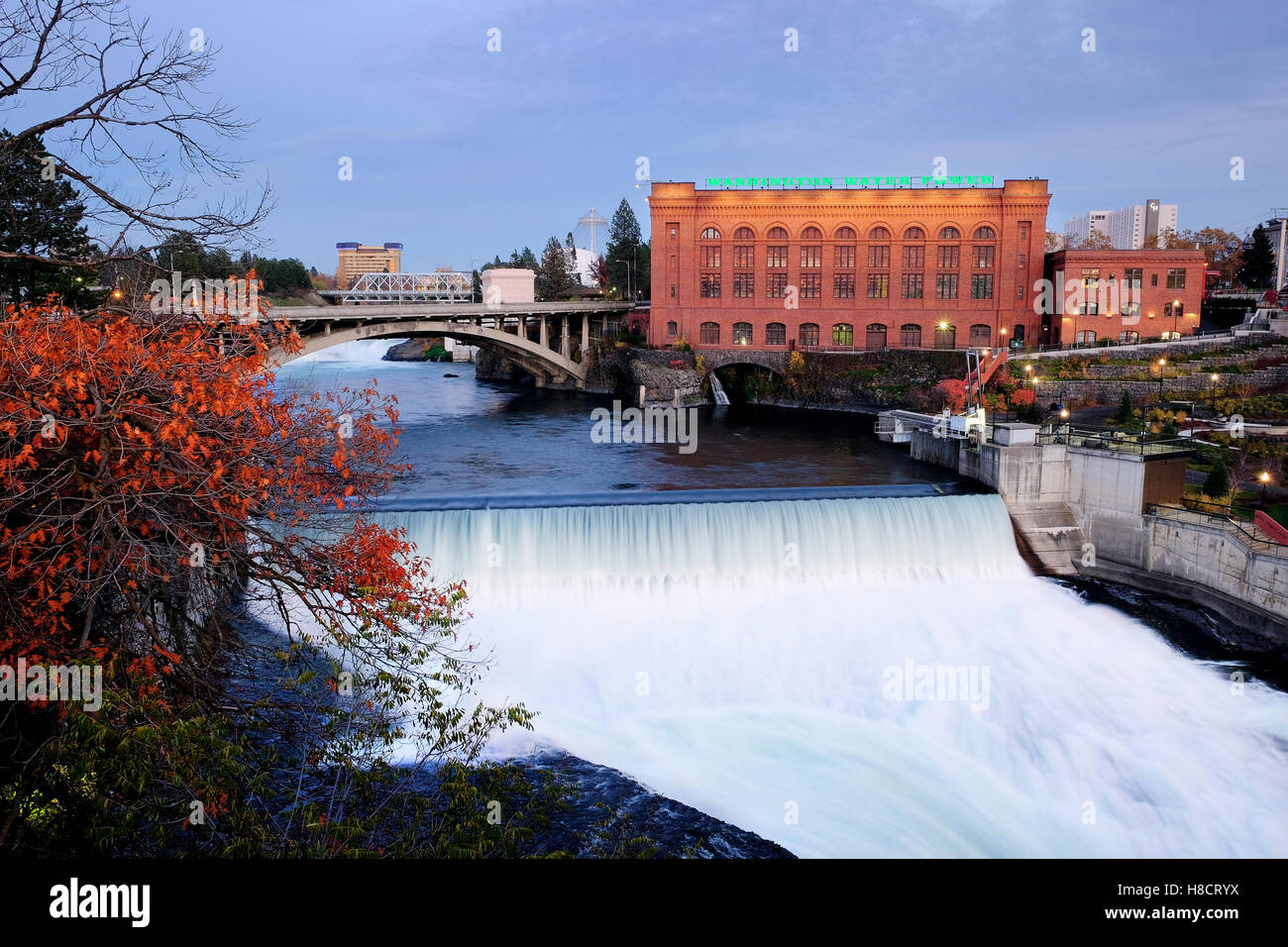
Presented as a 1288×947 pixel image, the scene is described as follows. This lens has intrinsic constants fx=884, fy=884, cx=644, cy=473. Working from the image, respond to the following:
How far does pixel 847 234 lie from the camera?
57.0m

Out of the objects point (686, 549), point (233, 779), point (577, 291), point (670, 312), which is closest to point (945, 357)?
point (670, 312)

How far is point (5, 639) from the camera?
700 cm

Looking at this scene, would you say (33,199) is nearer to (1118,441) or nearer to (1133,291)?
(1118,441)

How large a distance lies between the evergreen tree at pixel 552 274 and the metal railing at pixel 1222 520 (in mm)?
80269

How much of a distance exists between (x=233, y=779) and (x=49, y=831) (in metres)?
1.33

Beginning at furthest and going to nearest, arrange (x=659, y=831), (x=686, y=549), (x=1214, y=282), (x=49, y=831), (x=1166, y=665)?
(x=1214, y=282)
(x=686, y=549)
(x=1166, y=665)
(x=659, y=831)
(x=49, y=831)

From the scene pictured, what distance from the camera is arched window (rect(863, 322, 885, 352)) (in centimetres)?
5775

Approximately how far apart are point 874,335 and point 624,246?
4406 cm

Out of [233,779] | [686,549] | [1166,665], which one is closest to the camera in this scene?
[233,779]

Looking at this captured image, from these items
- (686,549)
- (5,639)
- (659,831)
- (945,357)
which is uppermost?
(945,357)

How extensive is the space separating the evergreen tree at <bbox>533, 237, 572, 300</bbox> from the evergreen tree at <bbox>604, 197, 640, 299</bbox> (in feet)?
21.4

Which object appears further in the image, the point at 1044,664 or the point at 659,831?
the point at 1044,664
